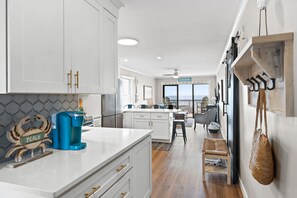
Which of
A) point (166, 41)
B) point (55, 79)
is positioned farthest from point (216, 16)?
point (55, 79)

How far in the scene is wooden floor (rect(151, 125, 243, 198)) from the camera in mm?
2344

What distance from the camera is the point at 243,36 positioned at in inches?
87.0

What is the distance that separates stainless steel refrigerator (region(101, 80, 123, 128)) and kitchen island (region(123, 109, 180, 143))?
0.44m

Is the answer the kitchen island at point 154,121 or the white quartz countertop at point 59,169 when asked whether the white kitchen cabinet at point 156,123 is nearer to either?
the kitchen island at point 154,121

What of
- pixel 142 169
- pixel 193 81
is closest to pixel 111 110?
pixel 142 169

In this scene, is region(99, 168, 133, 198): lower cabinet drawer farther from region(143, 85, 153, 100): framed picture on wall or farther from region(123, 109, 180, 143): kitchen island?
region(143, 85, 153, 100): framed picture on wall

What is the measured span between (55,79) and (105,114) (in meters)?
2.57

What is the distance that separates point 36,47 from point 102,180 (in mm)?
891

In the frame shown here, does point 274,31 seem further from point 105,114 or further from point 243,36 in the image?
point 105,114

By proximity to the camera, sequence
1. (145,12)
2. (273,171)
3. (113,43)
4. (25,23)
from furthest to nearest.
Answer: (145,12) < (113,43) < (273,171) < (25,23)

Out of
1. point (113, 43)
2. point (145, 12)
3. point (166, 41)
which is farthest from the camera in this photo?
point (166, 41)

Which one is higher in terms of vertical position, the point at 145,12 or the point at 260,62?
the point at 145,12

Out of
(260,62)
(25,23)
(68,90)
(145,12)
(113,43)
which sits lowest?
(68,90)

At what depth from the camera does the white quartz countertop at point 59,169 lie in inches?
32.0
